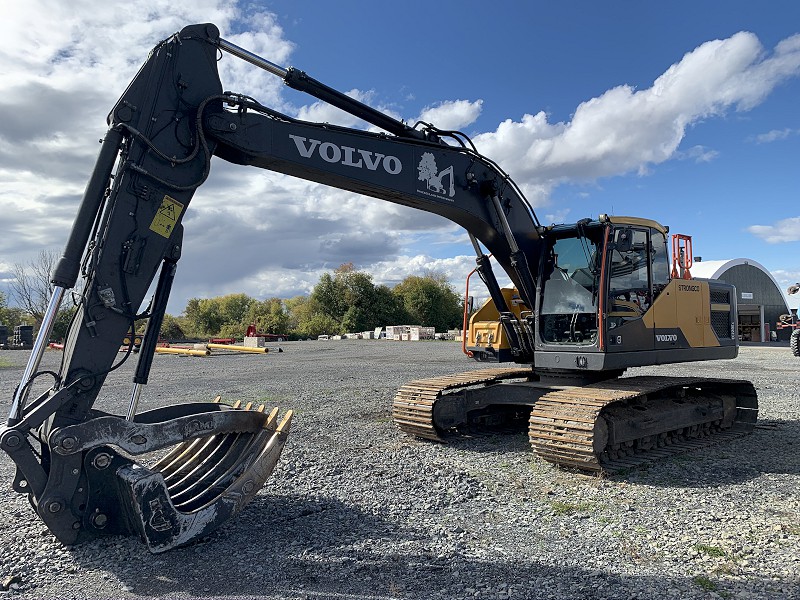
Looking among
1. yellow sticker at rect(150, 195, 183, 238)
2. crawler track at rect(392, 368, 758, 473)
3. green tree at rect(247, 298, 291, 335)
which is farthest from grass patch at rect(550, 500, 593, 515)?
green tree at rect(247, 298, 291, 335)

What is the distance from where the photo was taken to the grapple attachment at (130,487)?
4.20 metres

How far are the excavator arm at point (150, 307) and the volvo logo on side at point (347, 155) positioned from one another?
0.04ft

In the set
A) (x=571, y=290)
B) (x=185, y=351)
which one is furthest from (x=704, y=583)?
(x=185, y=351)

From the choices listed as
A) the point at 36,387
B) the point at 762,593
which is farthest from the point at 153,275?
the point at 36,387

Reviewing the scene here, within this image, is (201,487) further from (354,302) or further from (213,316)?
(213,316)

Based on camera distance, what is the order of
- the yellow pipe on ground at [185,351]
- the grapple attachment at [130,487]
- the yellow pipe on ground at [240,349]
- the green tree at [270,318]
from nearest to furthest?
the grapple attachment at [130,487] → the yellow pipe on ground at [185,351] → the yellow pipe on ground at [240,349] → the green tree at [270,318]

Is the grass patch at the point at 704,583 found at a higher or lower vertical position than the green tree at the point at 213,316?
lower

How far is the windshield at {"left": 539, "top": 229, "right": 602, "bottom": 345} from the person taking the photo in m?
7.30

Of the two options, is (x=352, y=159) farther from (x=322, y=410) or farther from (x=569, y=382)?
(x=322, y=410)

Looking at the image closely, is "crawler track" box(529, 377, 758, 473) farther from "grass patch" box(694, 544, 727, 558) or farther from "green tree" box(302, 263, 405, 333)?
A: "green tree" box(302, 263, 405, 333)

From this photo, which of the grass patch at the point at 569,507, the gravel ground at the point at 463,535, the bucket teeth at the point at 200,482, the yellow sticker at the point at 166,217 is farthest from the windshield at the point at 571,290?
the yellow sticker at the point at 166,217

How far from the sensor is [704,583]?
3871 mm

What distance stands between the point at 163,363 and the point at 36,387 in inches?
377

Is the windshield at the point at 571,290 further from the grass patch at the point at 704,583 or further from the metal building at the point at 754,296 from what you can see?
the metal building at the point at 754,296
